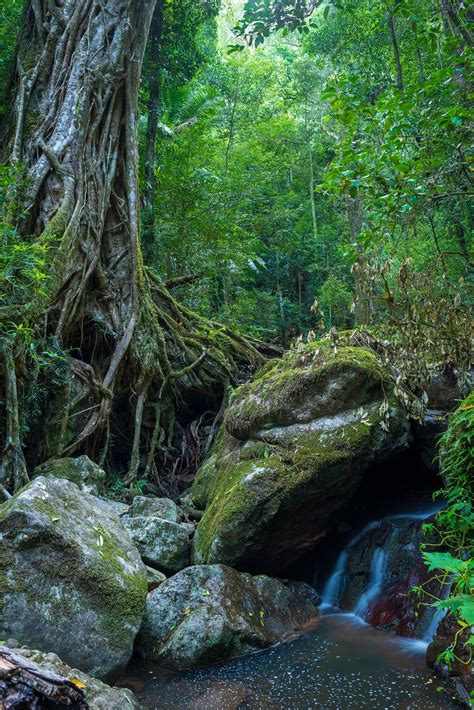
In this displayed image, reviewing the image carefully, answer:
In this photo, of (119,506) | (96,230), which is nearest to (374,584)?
(119,506)

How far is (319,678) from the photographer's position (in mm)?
3396

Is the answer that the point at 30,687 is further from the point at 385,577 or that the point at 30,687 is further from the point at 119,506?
the point at 385,577

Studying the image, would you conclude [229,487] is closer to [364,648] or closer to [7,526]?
[364,648]

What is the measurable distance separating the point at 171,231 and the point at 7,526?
7947mm

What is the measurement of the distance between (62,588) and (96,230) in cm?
446

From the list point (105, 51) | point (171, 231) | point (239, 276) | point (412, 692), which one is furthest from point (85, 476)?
point (239, 276)

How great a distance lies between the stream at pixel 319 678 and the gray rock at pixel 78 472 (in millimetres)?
1980

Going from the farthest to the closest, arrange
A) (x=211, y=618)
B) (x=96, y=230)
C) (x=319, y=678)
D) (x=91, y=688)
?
1. (x=96, y=230)
2. (x=211, y=618)
3. (x=319, y=678)
4. (x=91, y=688)

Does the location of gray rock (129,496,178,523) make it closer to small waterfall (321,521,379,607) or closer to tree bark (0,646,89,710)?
small waterfall (321,521,379,607)

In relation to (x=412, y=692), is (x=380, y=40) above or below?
above

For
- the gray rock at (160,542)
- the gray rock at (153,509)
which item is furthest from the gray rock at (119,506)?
the gray rock at (160,542)

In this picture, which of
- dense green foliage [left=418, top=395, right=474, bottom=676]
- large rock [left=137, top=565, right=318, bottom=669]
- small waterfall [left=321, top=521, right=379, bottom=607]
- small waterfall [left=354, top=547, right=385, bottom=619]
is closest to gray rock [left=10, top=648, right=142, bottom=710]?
large rock [left=137, top=565, right=318, bottom=669]

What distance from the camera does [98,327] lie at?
21.2ft

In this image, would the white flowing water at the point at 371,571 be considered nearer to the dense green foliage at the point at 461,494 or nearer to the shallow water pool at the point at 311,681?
the shallow water pool at the point at 311,681
